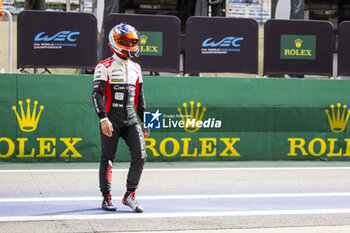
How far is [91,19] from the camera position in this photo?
11.6 metres

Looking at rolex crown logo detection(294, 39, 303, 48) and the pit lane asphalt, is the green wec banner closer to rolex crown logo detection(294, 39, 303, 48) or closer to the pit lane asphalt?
the pit lane asphalt

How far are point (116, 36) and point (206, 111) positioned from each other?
5.30 metres

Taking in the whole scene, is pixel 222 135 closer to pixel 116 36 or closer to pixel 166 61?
pixel 166 61

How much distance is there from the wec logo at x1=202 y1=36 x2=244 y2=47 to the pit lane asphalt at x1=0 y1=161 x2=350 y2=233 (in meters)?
2.31

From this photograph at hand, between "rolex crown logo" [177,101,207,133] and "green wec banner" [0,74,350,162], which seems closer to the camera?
"green wec banner" [0,74,350,162]

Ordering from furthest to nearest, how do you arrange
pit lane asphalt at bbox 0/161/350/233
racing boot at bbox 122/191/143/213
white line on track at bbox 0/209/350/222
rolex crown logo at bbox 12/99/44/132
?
1. rolex crown logo at bbox 12/99/44/132
2. racing boot at bbox 122/191/143/213
3. white line on track at bbox 0/209/350/222
4. pit lane asphalt at bbox 0/161/350/233

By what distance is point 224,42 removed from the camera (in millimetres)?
12039

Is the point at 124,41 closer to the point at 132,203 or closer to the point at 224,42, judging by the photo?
the point at 132,203

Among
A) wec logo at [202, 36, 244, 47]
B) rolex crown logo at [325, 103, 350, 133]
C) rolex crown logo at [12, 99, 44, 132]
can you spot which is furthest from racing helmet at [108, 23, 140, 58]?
rolex crown logo at [325, 103, 350, 133]

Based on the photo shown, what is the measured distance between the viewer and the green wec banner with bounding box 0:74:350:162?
37.1 ft

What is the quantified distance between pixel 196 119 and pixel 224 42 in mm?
1592

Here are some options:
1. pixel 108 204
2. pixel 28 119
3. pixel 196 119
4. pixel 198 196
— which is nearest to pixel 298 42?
pixel 196 119

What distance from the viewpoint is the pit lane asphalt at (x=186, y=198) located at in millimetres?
6520

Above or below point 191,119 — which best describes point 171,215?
below
